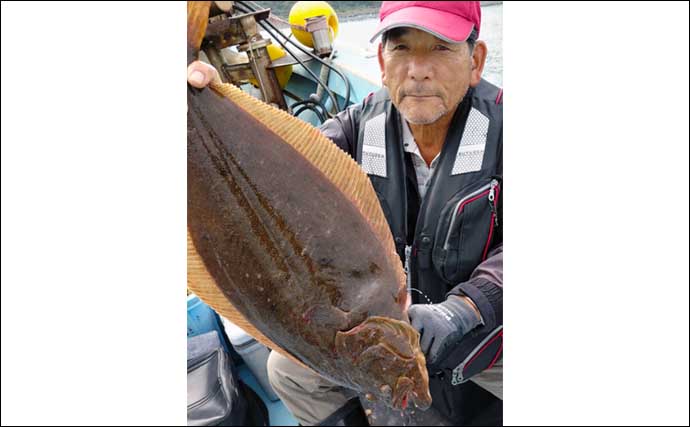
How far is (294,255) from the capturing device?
785mm

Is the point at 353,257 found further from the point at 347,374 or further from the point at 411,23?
the point at 411,23

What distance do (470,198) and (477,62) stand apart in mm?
196

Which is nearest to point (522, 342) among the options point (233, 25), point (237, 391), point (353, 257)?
point (353, 257)

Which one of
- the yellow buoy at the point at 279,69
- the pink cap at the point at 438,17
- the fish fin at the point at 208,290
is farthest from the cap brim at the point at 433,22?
the fish fin at the point at 208,290

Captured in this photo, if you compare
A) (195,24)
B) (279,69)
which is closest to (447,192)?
(279,69)

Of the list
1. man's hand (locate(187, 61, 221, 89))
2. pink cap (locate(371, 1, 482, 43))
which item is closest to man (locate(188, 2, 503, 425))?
pink cap (locate(371, 1, 482, 43))

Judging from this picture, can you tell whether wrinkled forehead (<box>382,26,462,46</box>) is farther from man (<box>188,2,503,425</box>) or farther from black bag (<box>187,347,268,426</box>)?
black bag (<box>187,347,268,426</box>)

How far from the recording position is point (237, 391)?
46.1 inches

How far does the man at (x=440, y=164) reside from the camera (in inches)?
30.2

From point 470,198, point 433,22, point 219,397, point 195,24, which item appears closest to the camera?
point 195,24

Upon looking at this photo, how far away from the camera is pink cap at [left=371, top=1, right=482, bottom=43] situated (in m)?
0.73

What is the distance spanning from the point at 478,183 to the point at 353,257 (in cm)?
22

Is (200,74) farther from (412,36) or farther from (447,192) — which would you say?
(447,192)

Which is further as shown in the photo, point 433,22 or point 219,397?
point 219,397
